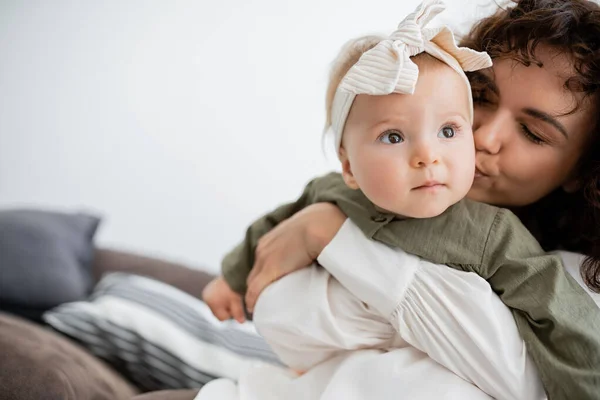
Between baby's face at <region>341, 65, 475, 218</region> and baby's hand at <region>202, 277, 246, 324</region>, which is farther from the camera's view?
baby's hand at <region>202, 277, 246, 324</region>

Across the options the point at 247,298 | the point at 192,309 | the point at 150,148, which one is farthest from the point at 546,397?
the point at 150,148

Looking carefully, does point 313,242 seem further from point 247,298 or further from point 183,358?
point 183,358

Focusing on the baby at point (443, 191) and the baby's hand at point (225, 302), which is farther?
the baby's hand at point (225, 302)

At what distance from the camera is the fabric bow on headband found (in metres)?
1.08

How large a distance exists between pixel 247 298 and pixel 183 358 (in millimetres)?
576

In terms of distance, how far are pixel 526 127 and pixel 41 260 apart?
172 centimetres

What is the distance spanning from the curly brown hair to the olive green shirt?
14cm

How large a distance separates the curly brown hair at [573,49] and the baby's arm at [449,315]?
24 cm

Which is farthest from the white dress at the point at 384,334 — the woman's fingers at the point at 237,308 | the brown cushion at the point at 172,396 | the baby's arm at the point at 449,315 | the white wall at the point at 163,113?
the white wall at the point at 163,113

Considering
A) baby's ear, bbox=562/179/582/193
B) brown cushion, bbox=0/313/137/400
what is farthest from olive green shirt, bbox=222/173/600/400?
brown cushion, bbox=0/313/137/400

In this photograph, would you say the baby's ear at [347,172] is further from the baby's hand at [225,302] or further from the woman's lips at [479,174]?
the baby's hand at [225,302]

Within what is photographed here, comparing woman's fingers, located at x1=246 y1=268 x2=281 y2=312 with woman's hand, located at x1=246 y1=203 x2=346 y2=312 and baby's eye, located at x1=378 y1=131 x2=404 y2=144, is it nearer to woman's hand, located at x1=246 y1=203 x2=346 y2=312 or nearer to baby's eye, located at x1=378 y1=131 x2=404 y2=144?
woman's hand, located at x1=246 y1=203 x2=346 y2=312

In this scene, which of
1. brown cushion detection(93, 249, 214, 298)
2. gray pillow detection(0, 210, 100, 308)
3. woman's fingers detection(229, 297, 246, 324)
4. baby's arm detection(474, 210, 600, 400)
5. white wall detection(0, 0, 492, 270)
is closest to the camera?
baby's arm detection(474, 210, 600, 400)

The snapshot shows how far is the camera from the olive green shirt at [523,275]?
1.07 meters
